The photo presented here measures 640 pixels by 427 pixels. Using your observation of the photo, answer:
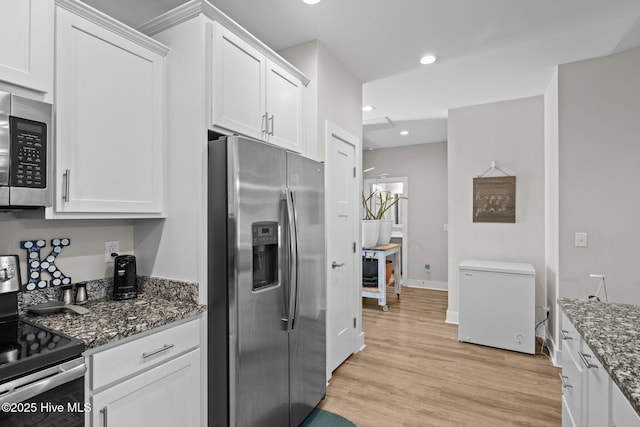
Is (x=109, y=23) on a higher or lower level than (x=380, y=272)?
higher

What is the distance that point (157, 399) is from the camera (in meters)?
1.43

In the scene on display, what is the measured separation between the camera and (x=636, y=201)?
2.73m

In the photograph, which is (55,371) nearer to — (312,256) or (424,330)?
(312,256)

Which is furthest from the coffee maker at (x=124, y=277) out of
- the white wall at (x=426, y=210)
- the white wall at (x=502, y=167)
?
the white wall at (x=426, y=210)

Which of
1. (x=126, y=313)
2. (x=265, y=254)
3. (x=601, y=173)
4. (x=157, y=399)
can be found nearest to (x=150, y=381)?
(x=157, y=399)

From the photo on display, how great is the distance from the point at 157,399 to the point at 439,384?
214cm

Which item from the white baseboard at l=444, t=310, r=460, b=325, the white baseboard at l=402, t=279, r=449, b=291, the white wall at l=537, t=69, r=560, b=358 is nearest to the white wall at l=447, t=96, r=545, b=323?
the white baseboard at l=444, t=310, r=460, b=325

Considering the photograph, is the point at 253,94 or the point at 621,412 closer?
the point at 621,412

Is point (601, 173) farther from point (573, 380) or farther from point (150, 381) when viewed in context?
point (150, 381)

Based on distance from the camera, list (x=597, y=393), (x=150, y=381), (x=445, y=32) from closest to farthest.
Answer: (x=597, y=393), (x=150, y=381), (x=445, y=32)

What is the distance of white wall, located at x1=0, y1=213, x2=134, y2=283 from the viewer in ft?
4.95

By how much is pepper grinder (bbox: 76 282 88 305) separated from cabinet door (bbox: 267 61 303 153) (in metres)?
1.30

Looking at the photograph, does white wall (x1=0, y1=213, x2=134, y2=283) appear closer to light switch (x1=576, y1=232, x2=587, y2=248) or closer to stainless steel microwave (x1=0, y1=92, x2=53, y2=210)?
stainless steel microwave (x1=0, y1=92, x2=53, y2=210)

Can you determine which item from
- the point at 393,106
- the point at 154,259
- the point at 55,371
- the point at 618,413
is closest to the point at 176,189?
the point at 154,259
